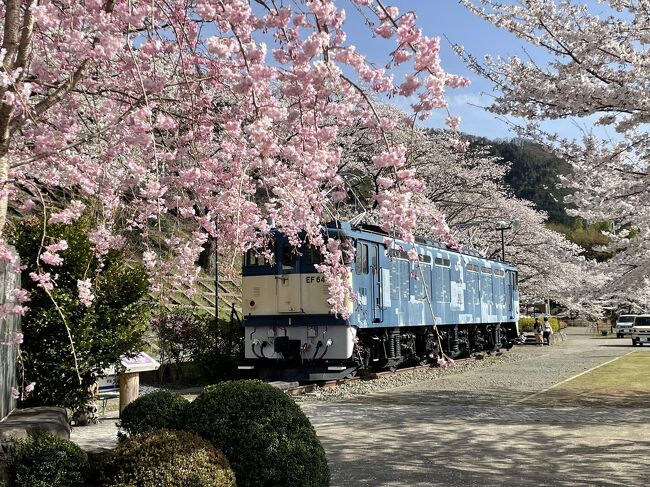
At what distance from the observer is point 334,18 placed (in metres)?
3.85

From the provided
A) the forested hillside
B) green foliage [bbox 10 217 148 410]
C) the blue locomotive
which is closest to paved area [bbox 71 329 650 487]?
green foliage [bbox 10 217 148 410]

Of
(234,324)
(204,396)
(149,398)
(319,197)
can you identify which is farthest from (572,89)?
(234,324)

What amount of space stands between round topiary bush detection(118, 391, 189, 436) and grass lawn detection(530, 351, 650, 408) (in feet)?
23.0

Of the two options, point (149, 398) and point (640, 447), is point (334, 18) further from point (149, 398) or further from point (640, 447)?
point (640, 447)

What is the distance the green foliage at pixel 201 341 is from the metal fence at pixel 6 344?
8.59m

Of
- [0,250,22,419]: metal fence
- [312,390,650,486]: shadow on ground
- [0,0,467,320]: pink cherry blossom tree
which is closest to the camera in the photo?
[0,0,467,320]: pink cherry blossom tree

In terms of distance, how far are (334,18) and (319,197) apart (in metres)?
1.49

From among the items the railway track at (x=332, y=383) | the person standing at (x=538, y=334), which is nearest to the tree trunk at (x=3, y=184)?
the railway track at (x=332, y=383)

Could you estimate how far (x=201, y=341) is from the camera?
573 inches

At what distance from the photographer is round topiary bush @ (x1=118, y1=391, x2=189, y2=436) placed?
5848mm

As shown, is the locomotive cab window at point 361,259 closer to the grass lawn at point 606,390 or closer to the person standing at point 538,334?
the grass lawn at point 606,390

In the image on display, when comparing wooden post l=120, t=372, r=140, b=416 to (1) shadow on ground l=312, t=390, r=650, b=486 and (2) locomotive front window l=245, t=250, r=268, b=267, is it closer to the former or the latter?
(1) shadow on ground l=312, t=390, r=650, b=486

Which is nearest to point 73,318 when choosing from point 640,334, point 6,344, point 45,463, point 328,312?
point 6,344

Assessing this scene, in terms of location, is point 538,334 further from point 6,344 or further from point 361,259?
point 6,344
